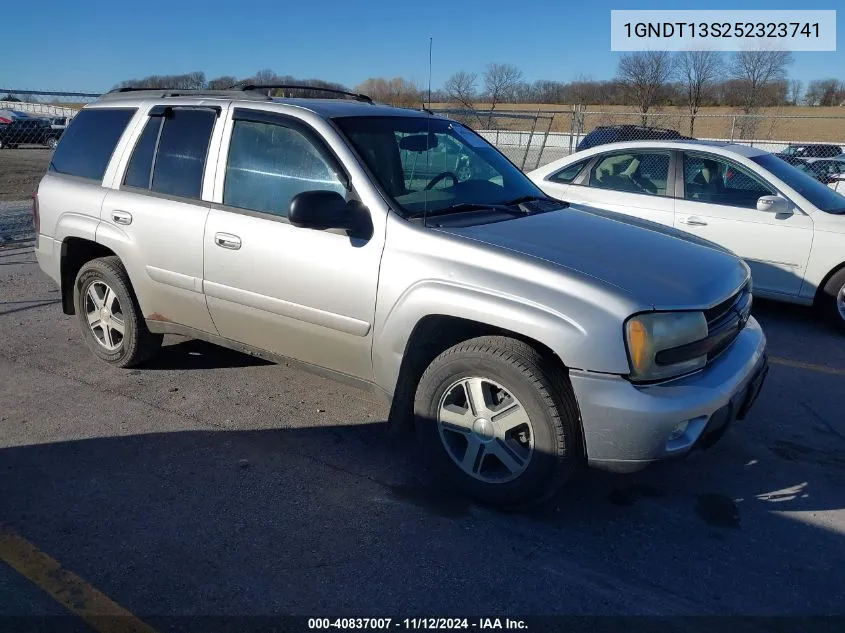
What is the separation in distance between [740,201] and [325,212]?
5.13m

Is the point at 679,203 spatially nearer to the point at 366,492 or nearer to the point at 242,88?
the point at 242,88

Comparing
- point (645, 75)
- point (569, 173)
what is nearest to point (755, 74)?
point (645, 75)

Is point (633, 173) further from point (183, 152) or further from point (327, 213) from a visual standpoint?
point (327, 213)

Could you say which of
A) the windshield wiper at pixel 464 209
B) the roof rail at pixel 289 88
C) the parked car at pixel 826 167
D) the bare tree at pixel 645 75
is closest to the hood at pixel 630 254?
the windshield wiper at pixel 464 209

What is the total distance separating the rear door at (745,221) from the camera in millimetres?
6785

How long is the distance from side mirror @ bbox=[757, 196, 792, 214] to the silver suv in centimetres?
303

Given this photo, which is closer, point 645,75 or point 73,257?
point 73,257

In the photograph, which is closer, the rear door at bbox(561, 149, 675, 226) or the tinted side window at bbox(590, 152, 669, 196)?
the rear door at bbox(561, 149, 675, 226)

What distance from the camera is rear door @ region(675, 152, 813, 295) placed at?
679 cm

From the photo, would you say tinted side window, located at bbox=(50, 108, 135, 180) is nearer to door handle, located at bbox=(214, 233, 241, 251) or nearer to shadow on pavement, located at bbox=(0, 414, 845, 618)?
door handle, located at bbox=(214, 233, 241, 251)

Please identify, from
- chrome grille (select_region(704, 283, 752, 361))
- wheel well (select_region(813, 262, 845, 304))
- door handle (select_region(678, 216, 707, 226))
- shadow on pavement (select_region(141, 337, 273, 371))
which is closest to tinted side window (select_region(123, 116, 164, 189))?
shadow on pavement (select_region(141, 337, 273, 371))

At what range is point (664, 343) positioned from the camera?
3143mm

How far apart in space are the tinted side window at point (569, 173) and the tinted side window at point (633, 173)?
15cm

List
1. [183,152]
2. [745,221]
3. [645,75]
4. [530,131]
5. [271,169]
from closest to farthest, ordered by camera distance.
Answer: [271,169], [183,152], [745,221], [530,131], [645,75]
